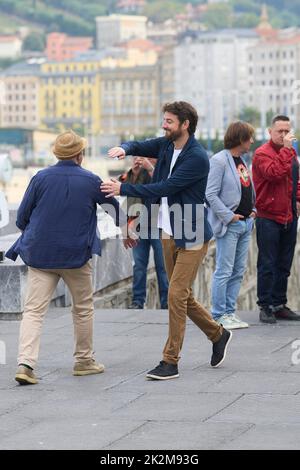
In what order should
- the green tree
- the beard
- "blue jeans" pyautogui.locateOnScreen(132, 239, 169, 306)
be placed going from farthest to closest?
the green tree
"blue jeans" pyautogui.locateOnScreen(132, 239, 169, 306)
the beard

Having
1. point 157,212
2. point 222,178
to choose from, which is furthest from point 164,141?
point 222,178

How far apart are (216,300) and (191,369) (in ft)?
5.85

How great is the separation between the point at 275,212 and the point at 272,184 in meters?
0.19

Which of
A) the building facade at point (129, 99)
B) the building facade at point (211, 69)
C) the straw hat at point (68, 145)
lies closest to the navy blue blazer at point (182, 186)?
the straw hat at point (68, 145)

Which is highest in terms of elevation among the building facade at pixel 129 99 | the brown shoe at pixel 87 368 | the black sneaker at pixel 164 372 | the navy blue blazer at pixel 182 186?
the navy blue blazer at pixel 182 186

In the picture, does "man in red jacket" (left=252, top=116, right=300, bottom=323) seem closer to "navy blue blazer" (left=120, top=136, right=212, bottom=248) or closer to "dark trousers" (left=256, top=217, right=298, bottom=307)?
"dark trousers" (left=256, top=217, right=298, bottom=307)

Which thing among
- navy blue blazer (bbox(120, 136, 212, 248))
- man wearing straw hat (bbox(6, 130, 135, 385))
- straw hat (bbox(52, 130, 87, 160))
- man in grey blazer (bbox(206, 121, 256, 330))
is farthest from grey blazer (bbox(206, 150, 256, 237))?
straw hat (bbox(52, 130, 87, 160))

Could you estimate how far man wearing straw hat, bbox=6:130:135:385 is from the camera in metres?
7.63

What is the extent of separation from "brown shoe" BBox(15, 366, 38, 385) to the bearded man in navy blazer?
0.63 m

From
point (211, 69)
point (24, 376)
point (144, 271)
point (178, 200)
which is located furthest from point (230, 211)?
point (211, 69)

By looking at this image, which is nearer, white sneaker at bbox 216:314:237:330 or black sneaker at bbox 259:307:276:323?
white sneaker at bbox 216:314:237:330

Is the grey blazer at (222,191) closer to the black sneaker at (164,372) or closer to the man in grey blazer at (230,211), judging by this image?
the man in grey blazer at (230,211)

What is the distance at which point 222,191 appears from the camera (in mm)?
9641

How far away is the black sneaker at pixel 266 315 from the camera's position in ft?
32.2
